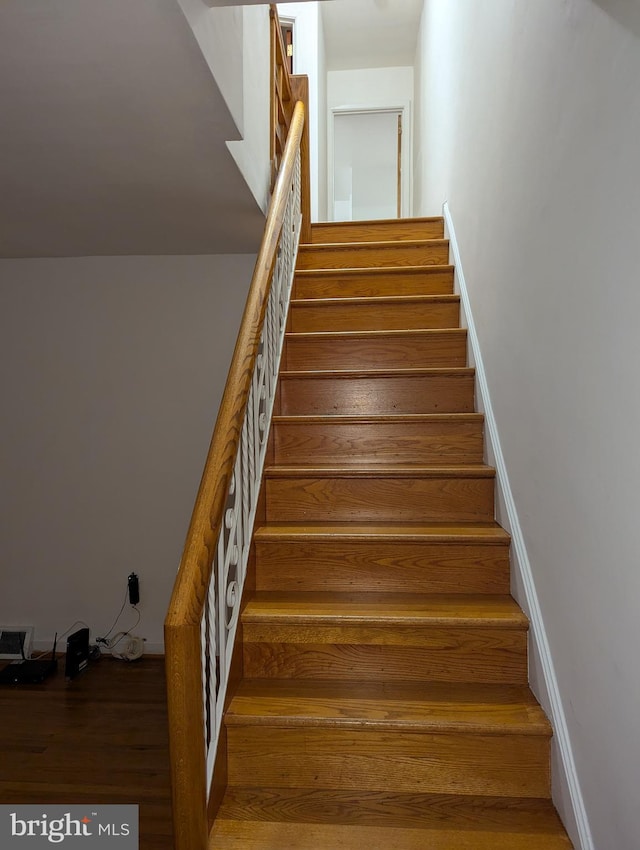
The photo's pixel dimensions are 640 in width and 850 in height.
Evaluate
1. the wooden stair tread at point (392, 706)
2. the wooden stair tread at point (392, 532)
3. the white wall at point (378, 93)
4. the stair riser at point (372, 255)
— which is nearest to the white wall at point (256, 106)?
the stair riser at point (372, 255)

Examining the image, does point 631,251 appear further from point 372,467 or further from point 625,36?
point 372,467

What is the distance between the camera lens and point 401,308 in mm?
2930

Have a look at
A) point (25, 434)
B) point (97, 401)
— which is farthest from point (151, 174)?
point (25, 434)

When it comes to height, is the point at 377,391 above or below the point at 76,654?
above

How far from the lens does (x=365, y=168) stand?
666 cm

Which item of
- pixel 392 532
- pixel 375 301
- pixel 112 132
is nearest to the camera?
pixel 112 132

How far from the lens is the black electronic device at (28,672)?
9.53 feet

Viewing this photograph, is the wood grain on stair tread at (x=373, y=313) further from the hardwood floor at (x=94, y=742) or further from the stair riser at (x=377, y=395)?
the hardwood floor at (x=94, y=742)

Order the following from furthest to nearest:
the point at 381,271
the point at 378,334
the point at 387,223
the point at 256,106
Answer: the point at 387,223
the point at 381,271
the point at 378,334
the point at 256,106

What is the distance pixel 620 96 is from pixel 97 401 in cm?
296

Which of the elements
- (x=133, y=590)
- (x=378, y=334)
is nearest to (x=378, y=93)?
(x=378, y=334)

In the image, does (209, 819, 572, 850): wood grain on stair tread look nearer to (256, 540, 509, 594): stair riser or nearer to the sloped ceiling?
(256, 540, 509, 594): stair riser

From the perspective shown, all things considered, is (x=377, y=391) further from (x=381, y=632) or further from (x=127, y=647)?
(x=127, y=647)

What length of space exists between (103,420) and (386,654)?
231 cm
